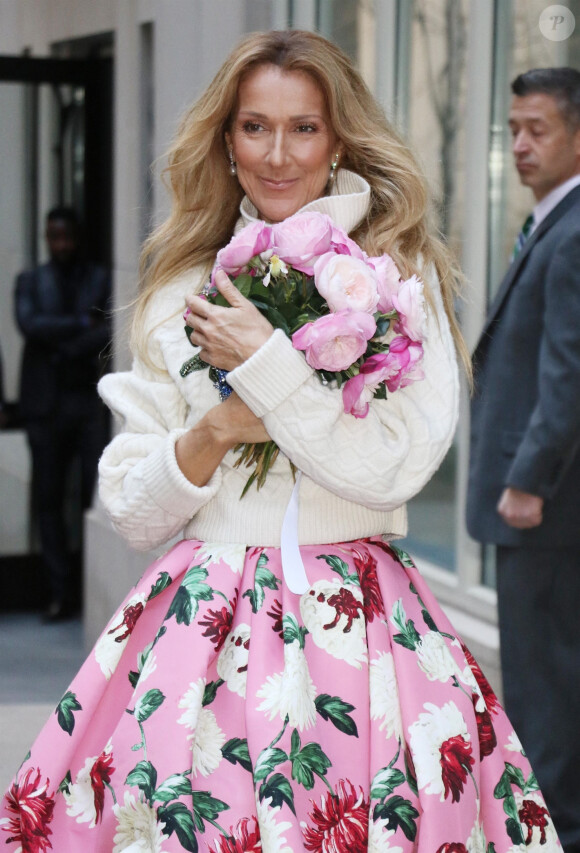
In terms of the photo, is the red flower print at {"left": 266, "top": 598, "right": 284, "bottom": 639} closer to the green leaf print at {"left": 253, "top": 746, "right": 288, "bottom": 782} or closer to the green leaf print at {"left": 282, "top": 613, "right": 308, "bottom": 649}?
the green leaf print at {"left": 282, "top": 613, "right": 308, "bottom": 649}

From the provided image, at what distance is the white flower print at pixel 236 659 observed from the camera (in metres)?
2.22

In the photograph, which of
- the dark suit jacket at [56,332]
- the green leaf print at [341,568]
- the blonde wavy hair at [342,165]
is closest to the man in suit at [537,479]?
the blonde wavy hair at [342,165]

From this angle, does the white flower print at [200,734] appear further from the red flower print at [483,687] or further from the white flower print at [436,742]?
the red flower print at [483,687]

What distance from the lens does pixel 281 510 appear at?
2361 mm

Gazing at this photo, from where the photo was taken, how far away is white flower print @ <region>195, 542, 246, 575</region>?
233cm

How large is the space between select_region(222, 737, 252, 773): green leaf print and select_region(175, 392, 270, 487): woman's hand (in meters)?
0.45

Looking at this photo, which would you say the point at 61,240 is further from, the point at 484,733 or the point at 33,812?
the point at 484,733

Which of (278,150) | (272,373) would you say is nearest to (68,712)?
(272,373)

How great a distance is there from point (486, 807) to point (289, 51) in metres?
1.38

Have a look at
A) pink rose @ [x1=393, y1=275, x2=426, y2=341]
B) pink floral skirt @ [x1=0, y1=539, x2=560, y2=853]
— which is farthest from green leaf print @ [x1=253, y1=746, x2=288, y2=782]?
pink rose @ [x1=393, y1=275, x2=426, y2=341]

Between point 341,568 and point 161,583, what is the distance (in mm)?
322

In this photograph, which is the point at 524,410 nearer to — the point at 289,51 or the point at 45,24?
the point at 289,51

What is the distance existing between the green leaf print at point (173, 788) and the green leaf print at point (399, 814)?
0.30 m

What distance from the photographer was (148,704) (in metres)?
2.21
